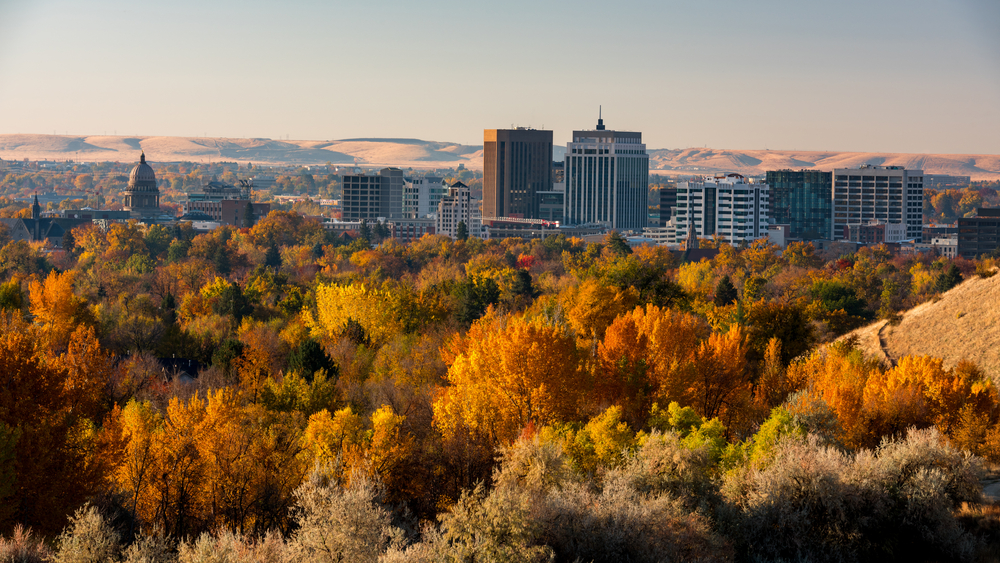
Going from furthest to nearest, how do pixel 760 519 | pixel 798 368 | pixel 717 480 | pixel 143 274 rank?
1. pixel 143 274
2. pixel 798 368
3. pixel 717 480
4. pixel 760 519

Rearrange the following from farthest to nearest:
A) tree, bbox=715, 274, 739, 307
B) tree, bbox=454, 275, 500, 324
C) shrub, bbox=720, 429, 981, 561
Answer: tree, bbox=715, 274, 739, 307, tree, bbox=454, 275, 500, 324, shrub, bbox=720, 429, 981, 561

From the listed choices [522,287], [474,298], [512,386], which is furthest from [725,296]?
[512,386]

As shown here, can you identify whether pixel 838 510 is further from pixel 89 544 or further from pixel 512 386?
pixel 89 544

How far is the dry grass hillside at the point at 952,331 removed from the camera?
3086 inches

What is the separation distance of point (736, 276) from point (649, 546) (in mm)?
122220

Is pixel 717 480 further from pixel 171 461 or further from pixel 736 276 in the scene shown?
pixel 736 276

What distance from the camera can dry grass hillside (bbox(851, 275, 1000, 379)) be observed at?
78375 millimetres

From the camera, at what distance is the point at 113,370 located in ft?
258

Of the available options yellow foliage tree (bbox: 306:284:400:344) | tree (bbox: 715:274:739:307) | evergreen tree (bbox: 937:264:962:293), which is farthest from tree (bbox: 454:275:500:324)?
evergreen tree (bbox: 937:264:962:293)

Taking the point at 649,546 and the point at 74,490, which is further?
the point at 74,490

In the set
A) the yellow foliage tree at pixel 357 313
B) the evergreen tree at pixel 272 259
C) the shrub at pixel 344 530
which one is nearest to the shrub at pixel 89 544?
the shrub at pixel 344 530

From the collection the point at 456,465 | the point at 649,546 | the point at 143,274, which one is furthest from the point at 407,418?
the point at 143,274

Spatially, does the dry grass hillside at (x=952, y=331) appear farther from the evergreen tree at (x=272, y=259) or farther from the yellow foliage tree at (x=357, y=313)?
the evergreen tree at (x=272, y=259)

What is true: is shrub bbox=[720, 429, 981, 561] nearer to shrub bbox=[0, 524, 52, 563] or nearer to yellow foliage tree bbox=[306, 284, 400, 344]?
shrub bbox=[0, 524, 52, 563]
